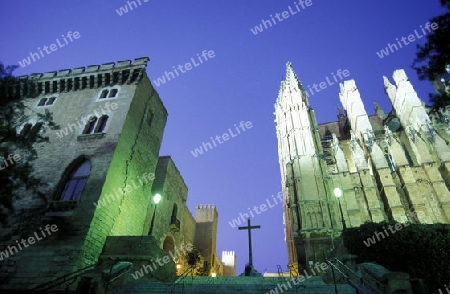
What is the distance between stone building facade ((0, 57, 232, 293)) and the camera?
40.6ft

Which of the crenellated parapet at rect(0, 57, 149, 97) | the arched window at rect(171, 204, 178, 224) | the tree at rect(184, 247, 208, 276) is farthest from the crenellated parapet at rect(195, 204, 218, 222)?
the crenellated parapet at rect(0, 57, 149, 97)

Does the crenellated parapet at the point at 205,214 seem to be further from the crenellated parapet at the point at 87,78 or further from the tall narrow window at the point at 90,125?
the crenellated parapet at the point at 87,78

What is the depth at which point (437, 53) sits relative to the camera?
9.52 meters

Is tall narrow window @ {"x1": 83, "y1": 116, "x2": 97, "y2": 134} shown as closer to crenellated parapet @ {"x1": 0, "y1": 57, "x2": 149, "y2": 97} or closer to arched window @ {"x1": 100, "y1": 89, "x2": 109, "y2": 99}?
arched window @ {"x1": 100, "y1": 89, "x2": 109, "y2": 99}

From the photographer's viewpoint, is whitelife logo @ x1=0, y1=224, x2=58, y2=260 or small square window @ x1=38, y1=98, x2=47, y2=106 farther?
small square window @ x1=38, y1=98, x2=47, y2=106

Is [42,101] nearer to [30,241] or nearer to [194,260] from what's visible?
[30,241]

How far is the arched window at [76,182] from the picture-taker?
14547 millimetres

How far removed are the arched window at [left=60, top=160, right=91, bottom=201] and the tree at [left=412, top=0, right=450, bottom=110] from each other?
16.0 m

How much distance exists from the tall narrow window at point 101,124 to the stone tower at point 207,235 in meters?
18.6

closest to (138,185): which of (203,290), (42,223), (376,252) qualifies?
(42,223)

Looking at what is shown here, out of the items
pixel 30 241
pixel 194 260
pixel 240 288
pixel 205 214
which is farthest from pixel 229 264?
pixel 240 288

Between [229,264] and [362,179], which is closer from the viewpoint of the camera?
[362,179]

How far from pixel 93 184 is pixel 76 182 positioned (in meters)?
1.45

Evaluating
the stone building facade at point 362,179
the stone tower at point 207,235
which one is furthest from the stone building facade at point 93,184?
the stone building facade at point 362,179
